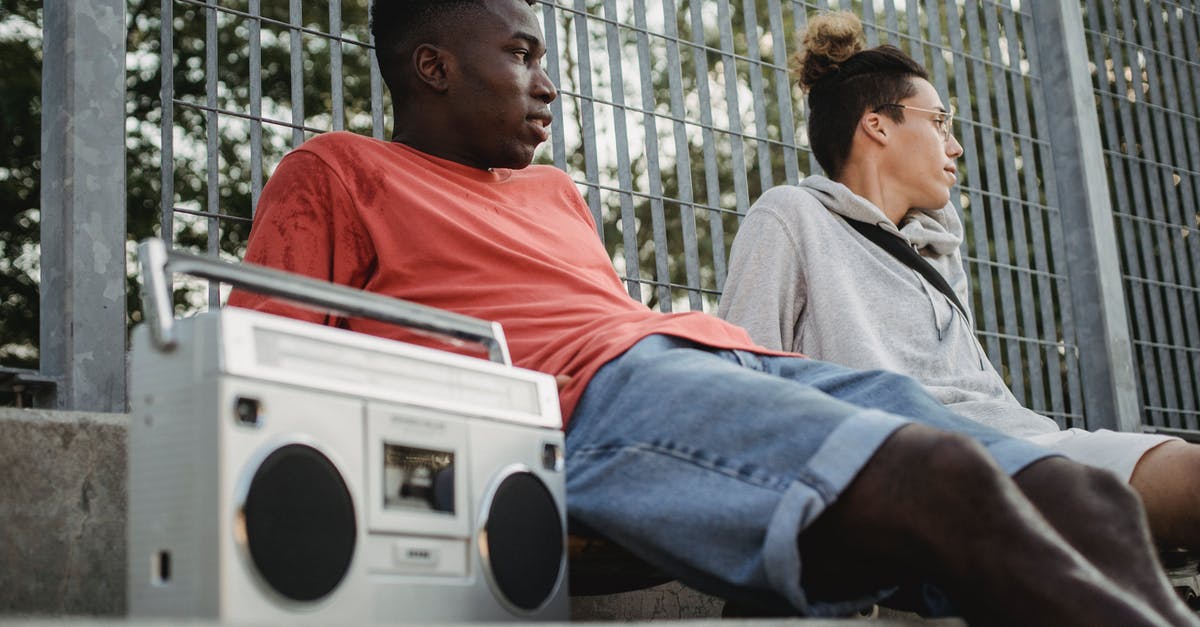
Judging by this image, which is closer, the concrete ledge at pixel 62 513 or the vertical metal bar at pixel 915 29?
the concrete ledge at pixel 62 513

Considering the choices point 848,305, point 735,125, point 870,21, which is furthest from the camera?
point 870,21

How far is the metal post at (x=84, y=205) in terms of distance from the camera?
2191 mm

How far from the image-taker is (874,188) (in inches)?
118

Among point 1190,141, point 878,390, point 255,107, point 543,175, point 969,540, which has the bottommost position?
point 969,540

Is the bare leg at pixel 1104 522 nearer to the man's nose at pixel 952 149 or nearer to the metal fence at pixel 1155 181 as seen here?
the man's nose at pixel 952 149

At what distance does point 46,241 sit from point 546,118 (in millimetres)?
876

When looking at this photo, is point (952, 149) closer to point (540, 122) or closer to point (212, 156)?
point (540, 122)

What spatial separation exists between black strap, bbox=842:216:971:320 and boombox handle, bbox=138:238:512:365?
4.67 ft

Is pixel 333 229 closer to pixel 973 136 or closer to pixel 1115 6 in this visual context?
pixel 973 136

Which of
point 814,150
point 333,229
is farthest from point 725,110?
point 333,229

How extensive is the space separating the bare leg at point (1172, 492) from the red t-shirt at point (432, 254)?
2.57 ft


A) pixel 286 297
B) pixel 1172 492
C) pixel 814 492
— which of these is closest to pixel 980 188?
pixel 1172 492

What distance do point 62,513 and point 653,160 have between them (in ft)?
5.83

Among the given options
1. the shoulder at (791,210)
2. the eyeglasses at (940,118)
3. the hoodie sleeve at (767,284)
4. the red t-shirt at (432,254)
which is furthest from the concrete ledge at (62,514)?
the eyeglasses at (940,118)
